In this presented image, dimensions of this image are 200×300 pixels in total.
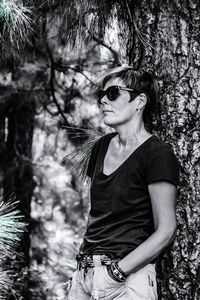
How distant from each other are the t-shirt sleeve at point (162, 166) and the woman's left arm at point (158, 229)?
0.09 ft

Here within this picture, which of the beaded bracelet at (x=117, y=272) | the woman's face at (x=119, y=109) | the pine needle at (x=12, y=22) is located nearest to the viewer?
the beaded bracelet at (x=117, y=272)

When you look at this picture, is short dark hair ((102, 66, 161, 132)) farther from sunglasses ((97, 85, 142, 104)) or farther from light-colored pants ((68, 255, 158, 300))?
light-colored pants ((68, 255, 158, 300))

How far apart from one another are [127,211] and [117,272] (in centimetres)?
27

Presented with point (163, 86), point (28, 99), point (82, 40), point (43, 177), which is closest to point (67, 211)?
point (43, 177)

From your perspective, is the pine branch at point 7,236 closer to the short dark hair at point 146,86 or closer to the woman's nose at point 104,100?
the woman's nose at point 104,100

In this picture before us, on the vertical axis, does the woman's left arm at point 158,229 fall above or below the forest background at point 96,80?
below

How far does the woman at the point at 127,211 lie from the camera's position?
239 centimetres

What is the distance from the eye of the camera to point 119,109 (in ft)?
8.86

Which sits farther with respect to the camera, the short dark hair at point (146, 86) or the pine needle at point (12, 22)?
the pine needle at point (12, 22)

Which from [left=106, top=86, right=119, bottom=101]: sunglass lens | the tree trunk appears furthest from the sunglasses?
the tree trunk

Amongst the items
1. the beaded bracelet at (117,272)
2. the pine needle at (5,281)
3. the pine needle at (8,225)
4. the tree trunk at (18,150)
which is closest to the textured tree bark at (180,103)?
the beaded bracelet at (117,272)

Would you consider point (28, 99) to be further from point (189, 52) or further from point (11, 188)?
point (189, 52)

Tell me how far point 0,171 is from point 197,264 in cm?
309

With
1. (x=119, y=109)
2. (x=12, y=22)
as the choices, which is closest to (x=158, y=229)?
(x=119, y=109)
